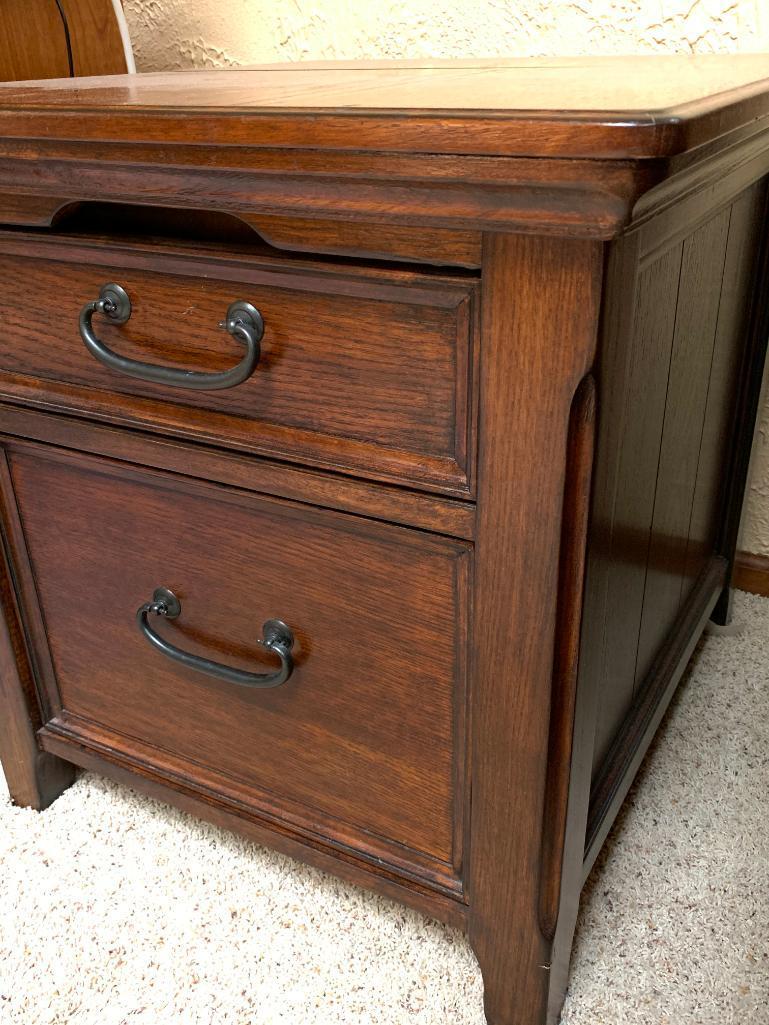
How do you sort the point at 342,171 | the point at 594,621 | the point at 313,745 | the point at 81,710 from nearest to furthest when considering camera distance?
the point at 342,171 → the point at 594,621 → the point at 313,745 → the point at 81,710

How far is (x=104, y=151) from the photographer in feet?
1.72

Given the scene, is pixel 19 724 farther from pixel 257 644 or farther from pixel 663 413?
pixel 663 413

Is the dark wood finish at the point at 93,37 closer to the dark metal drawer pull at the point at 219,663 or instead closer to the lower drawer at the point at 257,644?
the lower drawer at the point at 257,644

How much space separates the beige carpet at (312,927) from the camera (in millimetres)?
702

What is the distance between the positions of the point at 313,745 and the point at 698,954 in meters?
0.34

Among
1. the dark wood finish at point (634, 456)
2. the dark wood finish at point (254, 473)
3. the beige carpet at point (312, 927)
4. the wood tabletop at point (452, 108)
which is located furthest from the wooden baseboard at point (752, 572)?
the dark wood finish at point (254, 473)

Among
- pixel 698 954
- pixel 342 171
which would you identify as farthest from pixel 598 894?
pixel 342 171

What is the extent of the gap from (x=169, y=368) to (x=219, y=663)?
0.76 feet

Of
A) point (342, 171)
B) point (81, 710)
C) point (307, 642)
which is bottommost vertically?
point (81, 710)

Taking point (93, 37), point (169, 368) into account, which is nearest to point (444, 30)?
point (93, 37)

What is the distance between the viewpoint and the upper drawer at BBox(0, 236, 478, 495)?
1.67ft

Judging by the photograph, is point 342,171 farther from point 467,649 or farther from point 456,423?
point 467,649

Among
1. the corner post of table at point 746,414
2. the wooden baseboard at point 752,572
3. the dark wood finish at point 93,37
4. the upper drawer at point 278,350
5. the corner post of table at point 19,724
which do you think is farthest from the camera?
the wooden baseboard at point 752,572

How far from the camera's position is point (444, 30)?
1.05 meters
